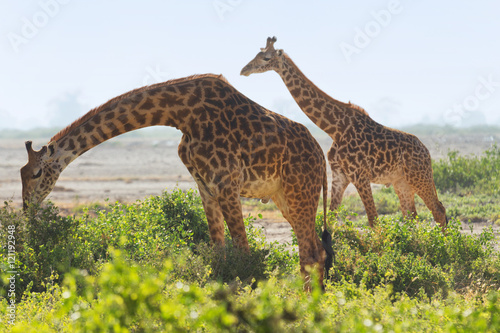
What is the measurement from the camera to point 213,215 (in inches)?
263

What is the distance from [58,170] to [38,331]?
2.97 meters

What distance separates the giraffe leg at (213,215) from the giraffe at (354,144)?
290 centimetres

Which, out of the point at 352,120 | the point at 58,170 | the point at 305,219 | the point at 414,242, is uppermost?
the point at 352,120

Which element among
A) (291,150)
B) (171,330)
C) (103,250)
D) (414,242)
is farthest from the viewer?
(414,242)

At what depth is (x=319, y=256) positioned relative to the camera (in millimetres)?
6965

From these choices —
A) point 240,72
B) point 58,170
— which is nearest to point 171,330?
point 58,170

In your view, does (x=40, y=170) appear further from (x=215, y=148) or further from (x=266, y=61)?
(x=266, y=61)

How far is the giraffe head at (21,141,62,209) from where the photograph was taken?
6352 millimetres

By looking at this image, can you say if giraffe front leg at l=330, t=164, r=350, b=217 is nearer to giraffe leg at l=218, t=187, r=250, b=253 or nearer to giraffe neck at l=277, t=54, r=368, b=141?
giraffe neck at l=277, t=54, r=368, b=141

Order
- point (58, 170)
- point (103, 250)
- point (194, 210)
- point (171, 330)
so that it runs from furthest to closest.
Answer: point (194, 210)
point (103, 250)
point (58, 170)
point (171, 330)

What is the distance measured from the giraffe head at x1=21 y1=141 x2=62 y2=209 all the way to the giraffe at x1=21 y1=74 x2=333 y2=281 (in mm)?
11

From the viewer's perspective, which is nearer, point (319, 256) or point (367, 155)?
point (319, 256)

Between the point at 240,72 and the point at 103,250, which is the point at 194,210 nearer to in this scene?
the point at 103,250

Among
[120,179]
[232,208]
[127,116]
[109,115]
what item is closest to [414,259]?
[232,208]
